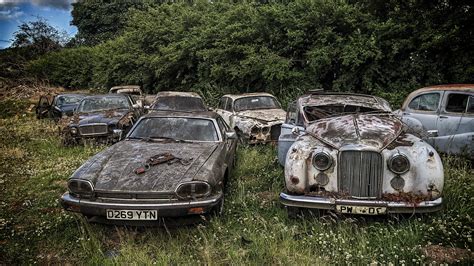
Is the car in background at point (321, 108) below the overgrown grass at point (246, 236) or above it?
above

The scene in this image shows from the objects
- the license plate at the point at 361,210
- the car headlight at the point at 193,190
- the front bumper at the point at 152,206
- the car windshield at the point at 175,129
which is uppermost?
the car windshield at the point at 175,129

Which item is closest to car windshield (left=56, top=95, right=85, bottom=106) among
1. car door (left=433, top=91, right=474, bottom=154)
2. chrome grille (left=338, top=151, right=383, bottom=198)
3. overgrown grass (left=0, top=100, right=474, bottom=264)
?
overgrown grass (left=0, top=100, right=474, bottom=264)

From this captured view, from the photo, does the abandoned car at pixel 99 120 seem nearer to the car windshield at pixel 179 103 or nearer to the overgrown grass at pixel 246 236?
the car windshield at pixel 179 103

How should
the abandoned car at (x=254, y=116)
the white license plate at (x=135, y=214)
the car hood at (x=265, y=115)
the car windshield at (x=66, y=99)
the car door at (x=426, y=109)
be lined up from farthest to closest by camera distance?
the car windshield at (x=66, y=99) < the car hood at (x=265, y=115) < the abandoned car at (x=254, y=116) < the car door at (x=426, y=109) < the white license plate at (x=135, y=214)

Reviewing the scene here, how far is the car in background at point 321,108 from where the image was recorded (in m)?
6.11

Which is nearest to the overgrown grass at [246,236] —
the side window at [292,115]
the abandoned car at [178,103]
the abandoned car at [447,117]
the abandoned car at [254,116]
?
the abandoned car at [447,117]

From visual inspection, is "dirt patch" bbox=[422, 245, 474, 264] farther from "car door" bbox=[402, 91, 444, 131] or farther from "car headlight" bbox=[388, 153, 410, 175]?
"car door" bbox=[402, 91, 444, 131]

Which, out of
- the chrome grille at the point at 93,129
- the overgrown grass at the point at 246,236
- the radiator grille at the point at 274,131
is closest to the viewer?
the overgrown grass at the point at 246,236

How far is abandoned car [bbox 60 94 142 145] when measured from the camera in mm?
9570

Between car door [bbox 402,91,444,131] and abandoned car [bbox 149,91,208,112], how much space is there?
20.7 feet

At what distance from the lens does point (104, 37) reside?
3478cm

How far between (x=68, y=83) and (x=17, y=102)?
8.72 metres

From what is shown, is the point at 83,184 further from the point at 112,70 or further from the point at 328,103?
the point at 112,70

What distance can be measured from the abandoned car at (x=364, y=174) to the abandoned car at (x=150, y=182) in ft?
3.27
